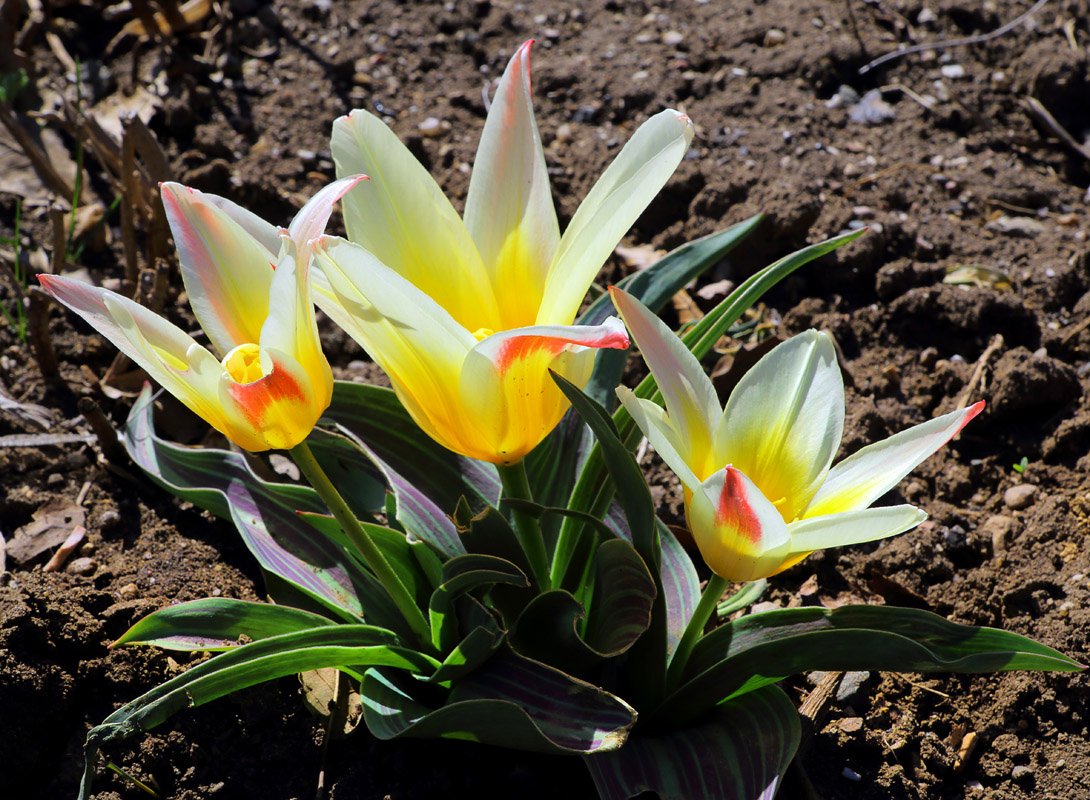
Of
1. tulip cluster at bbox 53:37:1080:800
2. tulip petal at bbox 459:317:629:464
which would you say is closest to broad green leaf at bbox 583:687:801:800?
tulip cluster at bbox 53:37:1080:800

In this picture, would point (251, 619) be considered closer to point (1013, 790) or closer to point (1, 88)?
point (1013, 790)

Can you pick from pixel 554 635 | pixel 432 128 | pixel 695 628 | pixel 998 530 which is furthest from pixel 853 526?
pixel 432 128

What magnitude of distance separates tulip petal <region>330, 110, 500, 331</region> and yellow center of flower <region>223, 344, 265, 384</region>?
211 mm

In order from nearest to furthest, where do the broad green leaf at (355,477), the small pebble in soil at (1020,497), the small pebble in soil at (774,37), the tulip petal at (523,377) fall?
the tulip petal at (523,377), the broad green leaf at (355,477), the small pebble in soil at (1020,497), the small pebble in soil at (774,37)

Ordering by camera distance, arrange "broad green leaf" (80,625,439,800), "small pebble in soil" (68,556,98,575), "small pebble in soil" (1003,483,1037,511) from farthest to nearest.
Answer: "small pebble in soil" (1003,483,1037,511)
"small pebble in soil" (68,556,98,575)
"broad green leaf" (80,625,439,800)

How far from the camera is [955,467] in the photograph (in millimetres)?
1974

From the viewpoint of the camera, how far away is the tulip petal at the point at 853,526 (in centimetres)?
94

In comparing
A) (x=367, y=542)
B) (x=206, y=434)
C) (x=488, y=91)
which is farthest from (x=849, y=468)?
(x=488, y=91)

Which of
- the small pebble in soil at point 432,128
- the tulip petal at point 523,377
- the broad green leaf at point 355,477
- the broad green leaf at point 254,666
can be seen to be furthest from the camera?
the small pebble in soil at point 432,128

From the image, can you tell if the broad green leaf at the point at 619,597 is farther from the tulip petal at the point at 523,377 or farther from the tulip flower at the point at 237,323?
the tulip flower at the point at 237,323

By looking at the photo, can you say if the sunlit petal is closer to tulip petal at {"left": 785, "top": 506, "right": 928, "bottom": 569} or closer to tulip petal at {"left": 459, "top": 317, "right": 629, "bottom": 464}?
tulip petal at {"left": 785, "top": 506, "right": 928, "bottom": 569}

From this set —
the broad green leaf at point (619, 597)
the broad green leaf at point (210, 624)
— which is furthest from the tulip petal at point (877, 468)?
the broad green leaf at point (210, 624)

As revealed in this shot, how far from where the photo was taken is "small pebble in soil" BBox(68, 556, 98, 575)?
1747 millimetres

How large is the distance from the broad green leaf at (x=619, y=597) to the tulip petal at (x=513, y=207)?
1.09 feet
